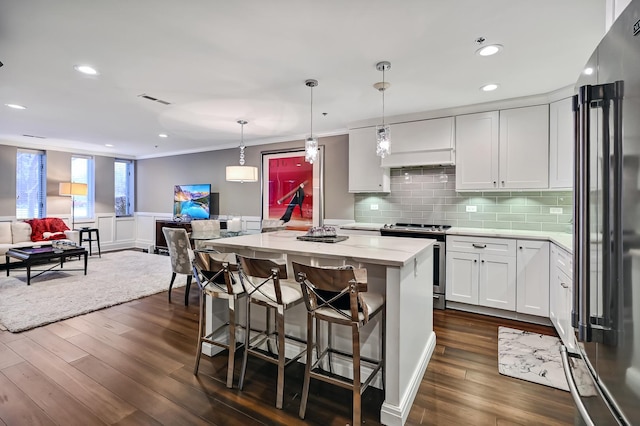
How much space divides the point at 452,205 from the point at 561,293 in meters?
1.78

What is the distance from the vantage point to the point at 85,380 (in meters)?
2.33

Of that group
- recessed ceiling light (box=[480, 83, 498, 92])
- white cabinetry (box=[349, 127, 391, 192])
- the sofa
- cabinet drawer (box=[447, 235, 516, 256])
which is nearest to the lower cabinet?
cabinet drawer (box=[447, 235, 516, 256])

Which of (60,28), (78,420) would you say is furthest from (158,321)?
(60,28)

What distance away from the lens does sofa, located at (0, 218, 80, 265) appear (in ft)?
19.0

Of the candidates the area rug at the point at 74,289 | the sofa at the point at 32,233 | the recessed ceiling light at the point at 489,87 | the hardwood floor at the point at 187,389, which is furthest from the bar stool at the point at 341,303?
the sofa at the point at 32,233

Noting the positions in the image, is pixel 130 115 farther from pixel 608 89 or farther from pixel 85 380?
pixel 608 89

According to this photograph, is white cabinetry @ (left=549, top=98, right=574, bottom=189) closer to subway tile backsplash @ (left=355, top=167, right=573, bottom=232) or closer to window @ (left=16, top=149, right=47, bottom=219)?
subway tile backsplash @ (left=355, top=167, right=573, bottom=232)

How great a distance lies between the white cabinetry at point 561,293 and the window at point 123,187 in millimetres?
9426

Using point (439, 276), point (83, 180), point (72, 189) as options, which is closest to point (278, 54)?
point (439, 276)

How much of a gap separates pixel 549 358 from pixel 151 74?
14.6 ft

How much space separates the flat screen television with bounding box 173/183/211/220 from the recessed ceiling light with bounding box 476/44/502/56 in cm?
602

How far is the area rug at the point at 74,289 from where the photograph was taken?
358 centimetres

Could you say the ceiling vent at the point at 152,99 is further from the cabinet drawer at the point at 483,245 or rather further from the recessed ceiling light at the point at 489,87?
the cabinet drawer at the point at 483,245

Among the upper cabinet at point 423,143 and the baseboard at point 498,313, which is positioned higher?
the upper cabinet at point 423,143
